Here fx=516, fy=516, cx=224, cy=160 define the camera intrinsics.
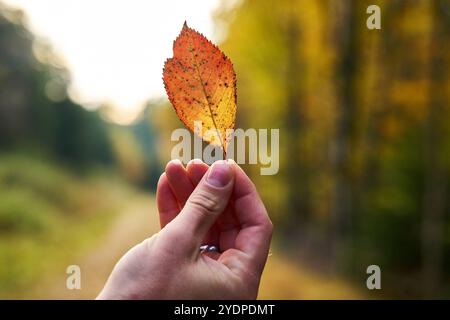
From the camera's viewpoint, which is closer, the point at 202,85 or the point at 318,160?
the point at 202,85

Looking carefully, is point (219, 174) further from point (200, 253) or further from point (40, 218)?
point (40, 218)

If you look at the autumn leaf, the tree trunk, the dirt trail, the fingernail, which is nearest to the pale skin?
the fingernail

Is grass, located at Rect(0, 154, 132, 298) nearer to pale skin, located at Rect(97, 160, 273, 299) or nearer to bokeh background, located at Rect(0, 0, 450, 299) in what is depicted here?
bokeh background, located at Rect(0, 0, 450, 299)

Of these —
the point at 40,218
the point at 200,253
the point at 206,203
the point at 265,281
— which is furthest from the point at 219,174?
the point at 40,218

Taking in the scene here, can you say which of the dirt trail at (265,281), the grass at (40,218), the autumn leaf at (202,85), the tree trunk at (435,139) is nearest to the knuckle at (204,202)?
the autumn leaf at (202,85)

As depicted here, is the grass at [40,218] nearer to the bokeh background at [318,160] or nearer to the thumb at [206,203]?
the bokeh background at [318,160]

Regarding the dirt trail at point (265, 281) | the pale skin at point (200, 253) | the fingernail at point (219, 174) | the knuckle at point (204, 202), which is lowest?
the dirt trail at point (265, 281)
